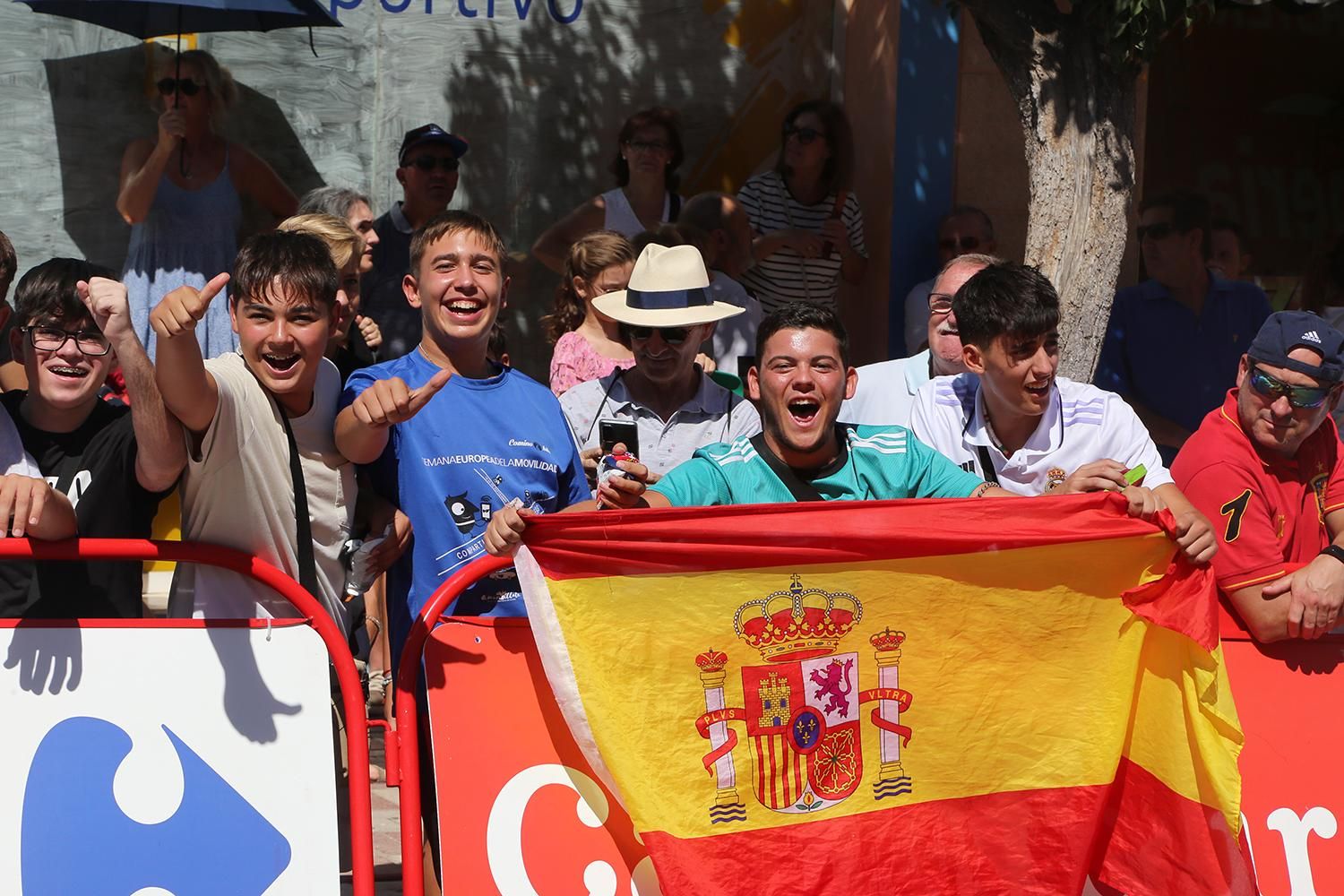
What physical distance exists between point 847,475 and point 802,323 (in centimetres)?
48

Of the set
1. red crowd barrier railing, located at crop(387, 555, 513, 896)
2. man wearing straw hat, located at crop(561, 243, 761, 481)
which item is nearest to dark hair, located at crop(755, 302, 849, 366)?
man wearing straw hat, located at crop(561, 243, 761, 481)

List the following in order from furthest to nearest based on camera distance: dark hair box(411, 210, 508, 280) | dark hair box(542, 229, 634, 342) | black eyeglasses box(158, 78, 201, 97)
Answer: black eyeglasses box(158, 78, 201, 97), dark hair box(542, 229, 634, 342), dark hair box(411, 210, 508, 280)

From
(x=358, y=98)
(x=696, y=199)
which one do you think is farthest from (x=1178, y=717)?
(x=358, y=98)

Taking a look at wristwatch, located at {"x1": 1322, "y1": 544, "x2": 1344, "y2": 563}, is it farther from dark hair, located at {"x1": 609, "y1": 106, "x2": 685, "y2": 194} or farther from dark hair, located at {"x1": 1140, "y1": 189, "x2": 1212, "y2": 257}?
dark hair, located at {"x1": 609, "y1": 106, "x2": 685, "y2": 194}

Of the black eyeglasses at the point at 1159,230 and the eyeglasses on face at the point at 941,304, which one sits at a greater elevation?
the black eyeglasses at the point at 1159,230

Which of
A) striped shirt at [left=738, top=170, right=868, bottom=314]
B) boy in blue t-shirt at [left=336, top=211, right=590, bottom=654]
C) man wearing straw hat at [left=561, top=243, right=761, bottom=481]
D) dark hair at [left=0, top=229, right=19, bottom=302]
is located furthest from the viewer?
striped shirt at [left=738, top=170, right=868, bottom=314]

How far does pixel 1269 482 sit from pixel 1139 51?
1961mm

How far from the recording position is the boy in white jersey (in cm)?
495

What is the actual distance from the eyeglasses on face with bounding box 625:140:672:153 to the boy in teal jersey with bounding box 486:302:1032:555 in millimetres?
3309

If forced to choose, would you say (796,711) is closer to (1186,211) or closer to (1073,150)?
(1073,150)

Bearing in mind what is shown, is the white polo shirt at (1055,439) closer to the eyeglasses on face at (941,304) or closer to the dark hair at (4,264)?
the eyeglasses on face at (941,304)

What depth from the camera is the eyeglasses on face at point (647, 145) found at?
772 centimetres

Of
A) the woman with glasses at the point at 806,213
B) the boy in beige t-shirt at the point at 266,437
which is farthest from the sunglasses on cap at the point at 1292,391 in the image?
the woman with glasses at the point at 806,213

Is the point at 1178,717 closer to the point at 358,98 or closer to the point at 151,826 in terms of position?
the point at 151,826
